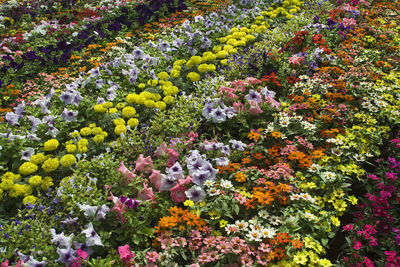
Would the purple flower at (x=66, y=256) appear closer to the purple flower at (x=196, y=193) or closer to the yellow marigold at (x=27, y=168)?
the purple flower at (x=196, y=193)

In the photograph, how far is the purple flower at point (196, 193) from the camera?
268cm

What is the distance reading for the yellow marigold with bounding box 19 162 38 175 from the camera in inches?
118

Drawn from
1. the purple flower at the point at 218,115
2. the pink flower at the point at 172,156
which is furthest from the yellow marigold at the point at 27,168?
the purple flower at the point at 218,115

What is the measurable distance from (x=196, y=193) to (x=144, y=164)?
23.7 inches

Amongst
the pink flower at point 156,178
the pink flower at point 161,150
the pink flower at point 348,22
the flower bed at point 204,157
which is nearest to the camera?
the flower bed at point 204,157

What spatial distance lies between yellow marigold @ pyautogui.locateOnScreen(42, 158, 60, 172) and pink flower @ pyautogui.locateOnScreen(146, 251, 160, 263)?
137cm

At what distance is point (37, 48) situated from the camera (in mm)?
6422

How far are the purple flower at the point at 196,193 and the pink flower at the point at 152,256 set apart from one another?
58cm

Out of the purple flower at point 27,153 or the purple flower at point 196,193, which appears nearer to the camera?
the purple flower at point 196,193

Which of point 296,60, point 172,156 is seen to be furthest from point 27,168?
point 296,60

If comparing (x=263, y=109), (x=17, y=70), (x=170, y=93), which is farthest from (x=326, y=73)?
(x=17, y=70)

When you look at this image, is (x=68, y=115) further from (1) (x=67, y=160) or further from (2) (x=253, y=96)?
(2) (x=253, y=96)

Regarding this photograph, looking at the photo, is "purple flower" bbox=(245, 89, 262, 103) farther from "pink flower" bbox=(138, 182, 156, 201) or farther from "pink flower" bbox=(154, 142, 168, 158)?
"pink flower" bbox=(138, 182, 156, 201)

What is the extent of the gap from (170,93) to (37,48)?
397 cm
